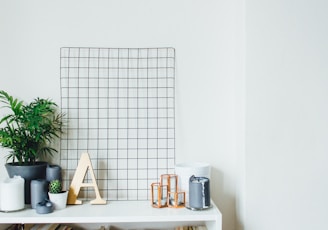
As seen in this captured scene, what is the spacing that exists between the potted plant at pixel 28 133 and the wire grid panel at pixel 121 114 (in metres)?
0.08

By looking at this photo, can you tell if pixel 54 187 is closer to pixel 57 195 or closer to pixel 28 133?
pixel 57 195

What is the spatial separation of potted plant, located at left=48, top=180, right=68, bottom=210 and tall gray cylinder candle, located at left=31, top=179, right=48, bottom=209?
0.03m

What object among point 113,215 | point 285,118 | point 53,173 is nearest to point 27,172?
point 53,173

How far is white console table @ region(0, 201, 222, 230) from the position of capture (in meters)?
1.52

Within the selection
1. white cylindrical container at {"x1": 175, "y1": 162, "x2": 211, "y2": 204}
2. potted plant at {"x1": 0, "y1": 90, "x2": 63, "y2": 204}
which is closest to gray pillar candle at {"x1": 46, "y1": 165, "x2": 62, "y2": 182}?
potted plant at {"x1": 0, "y1": 90, "x2": 63, "y2": 204}

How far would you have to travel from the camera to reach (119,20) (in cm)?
188

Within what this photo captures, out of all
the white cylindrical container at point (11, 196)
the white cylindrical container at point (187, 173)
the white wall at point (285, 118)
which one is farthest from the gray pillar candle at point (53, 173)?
the white wall at point (285, 118)

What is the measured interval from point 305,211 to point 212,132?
0.59 m

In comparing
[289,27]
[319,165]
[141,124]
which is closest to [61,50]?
[141,124]

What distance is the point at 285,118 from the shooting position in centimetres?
172

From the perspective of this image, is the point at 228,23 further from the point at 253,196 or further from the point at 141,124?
the point at 253,196

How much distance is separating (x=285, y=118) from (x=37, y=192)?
1226 millimetres

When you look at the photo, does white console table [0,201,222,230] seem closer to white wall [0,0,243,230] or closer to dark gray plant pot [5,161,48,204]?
dark gray plant pot [5,161,48,204]

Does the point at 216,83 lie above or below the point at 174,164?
above
